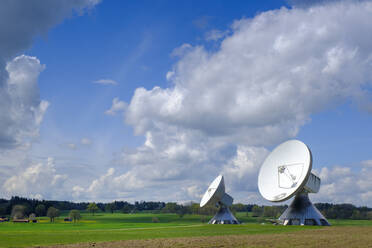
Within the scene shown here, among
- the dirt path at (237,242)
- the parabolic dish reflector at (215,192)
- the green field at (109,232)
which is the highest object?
the parabolic dish reflector at (215,192)

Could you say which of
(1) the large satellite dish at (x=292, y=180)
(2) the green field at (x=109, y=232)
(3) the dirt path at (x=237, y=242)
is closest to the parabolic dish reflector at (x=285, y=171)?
(1) the large satellite dish at (x=292, y=180)

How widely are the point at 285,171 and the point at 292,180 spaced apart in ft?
8.85

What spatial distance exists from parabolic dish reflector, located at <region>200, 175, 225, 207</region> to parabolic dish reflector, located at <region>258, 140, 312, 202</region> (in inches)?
549

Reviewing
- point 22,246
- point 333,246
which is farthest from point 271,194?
point 22,246

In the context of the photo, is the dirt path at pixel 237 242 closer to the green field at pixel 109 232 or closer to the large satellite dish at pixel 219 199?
the green field at pixel 109 232

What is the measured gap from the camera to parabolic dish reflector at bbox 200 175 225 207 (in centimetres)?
9028

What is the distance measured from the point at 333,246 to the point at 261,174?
143ft

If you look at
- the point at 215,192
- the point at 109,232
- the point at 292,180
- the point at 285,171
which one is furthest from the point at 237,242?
the point at 215,192

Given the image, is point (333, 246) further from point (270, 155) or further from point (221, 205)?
point (221, 205)

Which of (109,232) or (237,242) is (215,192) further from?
(237,242)

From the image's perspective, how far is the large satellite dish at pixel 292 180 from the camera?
7134cm

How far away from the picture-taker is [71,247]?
116 ft

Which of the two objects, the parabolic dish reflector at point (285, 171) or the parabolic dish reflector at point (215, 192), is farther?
the parabolic dish reflector at point (215, 192)

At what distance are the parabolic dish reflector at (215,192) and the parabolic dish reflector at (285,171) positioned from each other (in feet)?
45.8
